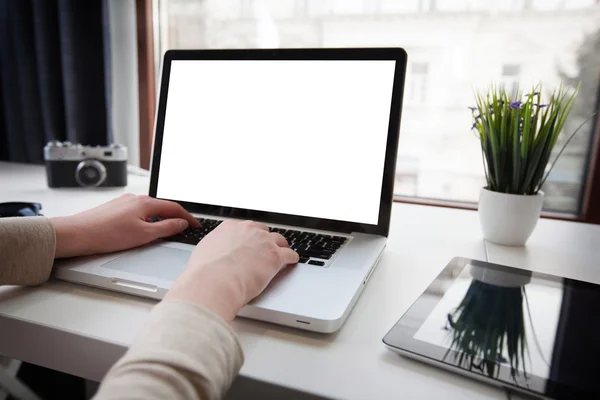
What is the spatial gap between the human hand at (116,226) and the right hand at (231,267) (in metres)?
0.14

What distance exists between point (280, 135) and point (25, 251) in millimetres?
383

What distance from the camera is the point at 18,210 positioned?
683 millimetres

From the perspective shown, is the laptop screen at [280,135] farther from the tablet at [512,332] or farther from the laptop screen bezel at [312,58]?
the tablet at [512,332]

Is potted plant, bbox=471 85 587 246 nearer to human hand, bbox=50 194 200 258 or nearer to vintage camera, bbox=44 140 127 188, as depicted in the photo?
human hand, bbox=50 194 200 258

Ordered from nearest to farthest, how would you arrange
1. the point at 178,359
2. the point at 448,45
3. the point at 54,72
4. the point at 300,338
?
the point at 178,359, the point at 300,338, the point at 448,45, the point at 54,72

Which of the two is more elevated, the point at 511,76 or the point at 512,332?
the point at 511,76

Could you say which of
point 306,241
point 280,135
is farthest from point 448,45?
point 306,241

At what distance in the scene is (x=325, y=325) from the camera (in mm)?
378

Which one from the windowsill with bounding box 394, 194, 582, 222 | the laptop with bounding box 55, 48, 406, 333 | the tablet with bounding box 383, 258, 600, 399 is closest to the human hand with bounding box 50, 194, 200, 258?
the laptop with bounding box 55, 48, 406, 333

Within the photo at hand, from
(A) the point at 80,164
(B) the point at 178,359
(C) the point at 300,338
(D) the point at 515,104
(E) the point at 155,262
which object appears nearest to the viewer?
(B) the point at 178,359

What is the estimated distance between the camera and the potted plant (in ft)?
2.06

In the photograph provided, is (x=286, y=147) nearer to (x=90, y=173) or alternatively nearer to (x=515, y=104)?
(x=515, y=104)

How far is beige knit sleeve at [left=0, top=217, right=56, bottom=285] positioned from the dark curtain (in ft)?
2.59

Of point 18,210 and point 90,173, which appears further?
point 90,173
